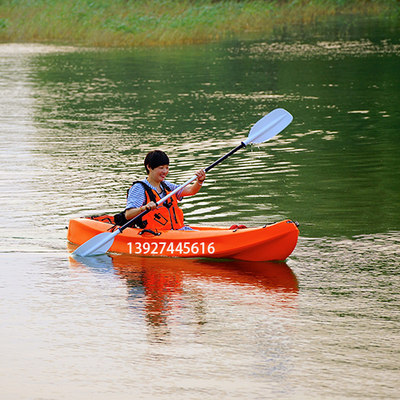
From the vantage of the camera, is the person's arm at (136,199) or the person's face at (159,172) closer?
the person's face at (159,172)

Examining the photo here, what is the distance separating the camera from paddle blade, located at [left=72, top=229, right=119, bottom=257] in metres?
8.48

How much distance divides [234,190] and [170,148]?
3464 mm

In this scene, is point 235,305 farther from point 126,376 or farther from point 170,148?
point 170,148

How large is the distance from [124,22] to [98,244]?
83.0ft

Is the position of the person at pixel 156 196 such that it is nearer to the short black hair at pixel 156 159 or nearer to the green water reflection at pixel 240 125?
the short black hair at pixel 156 159

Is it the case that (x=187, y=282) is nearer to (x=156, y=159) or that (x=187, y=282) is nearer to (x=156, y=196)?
(x=156, y=196)

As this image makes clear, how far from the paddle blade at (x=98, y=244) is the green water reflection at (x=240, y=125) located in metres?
1.43

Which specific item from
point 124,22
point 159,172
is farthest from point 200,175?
point 124,22

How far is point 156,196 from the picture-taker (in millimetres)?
8375

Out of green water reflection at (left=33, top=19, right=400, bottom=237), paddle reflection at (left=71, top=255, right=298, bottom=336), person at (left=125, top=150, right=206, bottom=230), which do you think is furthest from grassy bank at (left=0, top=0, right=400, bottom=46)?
paddle reflection at (left=71, top=255, right=298, bottom=336)

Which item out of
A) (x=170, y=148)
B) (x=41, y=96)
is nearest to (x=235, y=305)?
(x=170, y=148)

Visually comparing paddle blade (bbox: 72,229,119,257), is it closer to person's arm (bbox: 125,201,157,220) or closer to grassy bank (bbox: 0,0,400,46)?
person's arm (bbox: 125,201,157,220)

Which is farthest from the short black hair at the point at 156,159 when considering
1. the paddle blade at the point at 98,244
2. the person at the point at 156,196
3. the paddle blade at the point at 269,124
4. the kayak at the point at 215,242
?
the paddle blade at the point at 269,124

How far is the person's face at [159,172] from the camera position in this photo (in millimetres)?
8266
